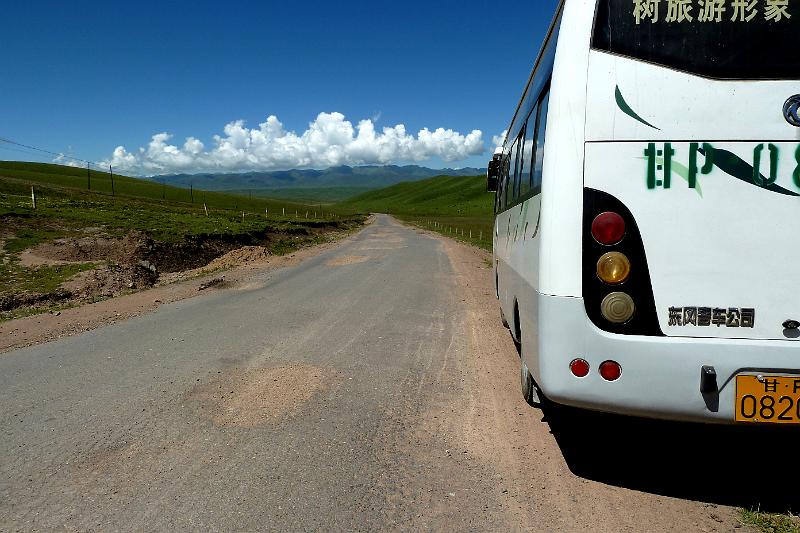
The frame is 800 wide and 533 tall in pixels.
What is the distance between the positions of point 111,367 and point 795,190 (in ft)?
22.1

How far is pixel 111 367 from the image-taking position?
6.12 meters

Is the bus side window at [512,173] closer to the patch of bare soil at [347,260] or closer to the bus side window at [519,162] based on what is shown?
the bus side window at [519,162]

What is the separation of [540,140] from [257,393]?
11.8ft

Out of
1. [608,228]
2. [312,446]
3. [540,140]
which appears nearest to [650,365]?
[608,228]

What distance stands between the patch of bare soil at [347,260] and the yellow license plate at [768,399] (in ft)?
51.0

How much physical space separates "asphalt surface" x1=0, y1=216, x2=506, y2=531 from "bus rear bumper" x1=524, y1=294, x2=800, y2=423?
0.96 meters

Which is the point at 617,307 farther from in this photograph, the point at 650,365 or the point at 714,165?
the point at 714,165

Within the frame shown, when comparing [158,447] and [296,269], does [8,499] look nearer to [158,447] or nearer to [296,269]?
[158,447]

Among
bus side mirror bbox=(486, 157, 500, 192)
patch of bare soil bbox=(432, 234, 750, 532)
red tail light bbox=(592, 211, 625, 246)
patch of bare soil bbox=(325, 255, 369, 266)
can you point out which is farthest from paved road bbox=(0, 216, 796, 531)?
patch of bare soil bbox=(325, 255, 369, 266)

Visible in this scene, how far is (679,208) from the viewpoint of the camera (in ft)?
9.65

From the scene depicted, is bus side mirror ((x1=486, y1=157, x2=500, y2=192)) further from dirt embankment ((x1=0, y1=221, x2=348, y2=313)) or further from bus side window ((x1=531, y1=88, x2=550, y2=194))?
dirt embankment ((x1=0, y1=221, x2=348, y2=313))

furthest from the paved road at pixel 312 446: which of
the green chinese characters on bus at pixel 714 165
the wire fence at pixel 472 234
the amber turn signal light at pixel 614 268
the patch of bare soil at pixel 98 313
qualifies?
the wire fence at pixel 472 234

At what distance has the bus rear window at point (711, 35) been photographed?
2.87m

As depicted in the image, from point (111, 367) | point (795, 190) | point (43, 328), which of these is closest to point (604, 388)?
point (795, 190)
